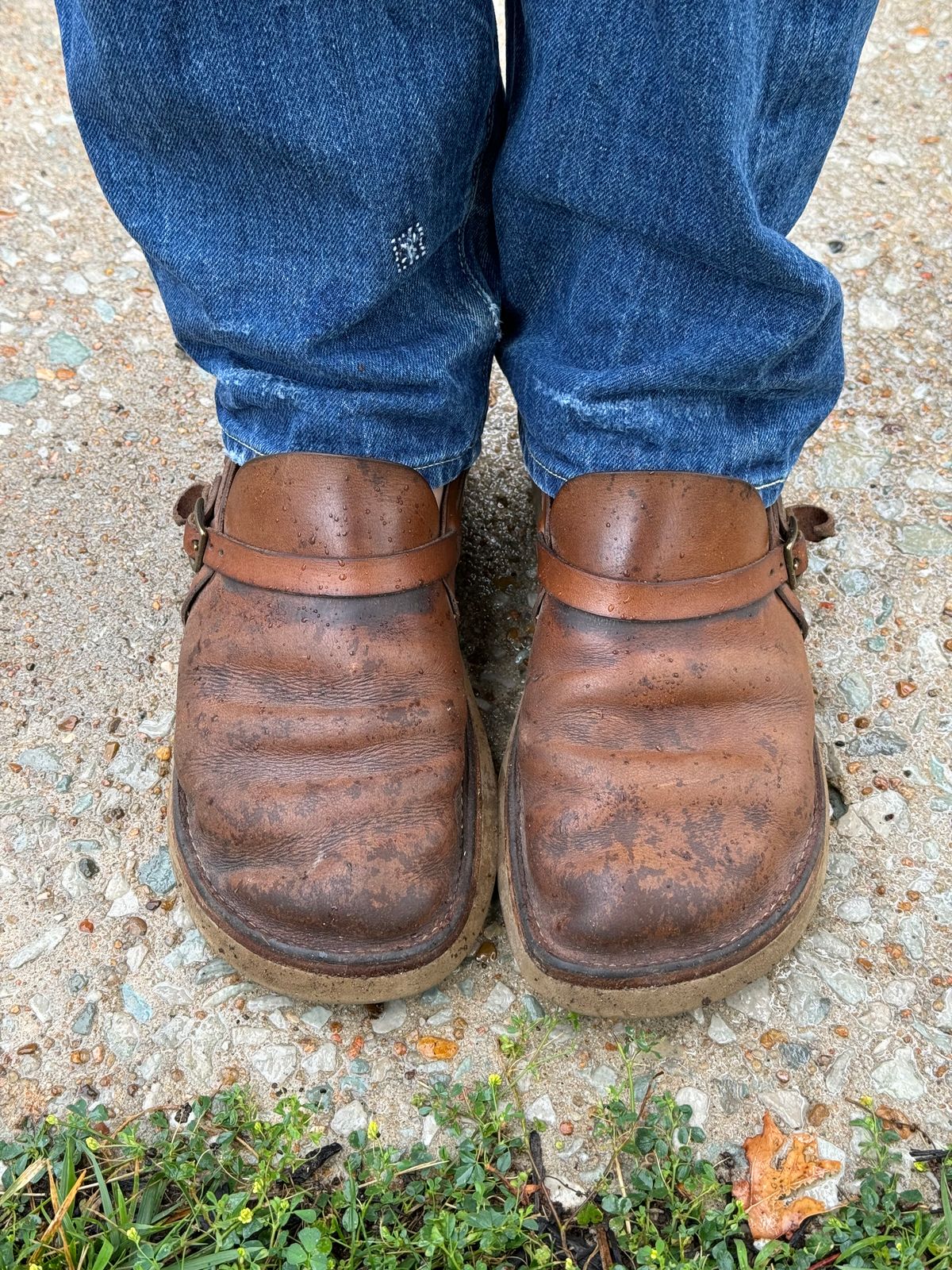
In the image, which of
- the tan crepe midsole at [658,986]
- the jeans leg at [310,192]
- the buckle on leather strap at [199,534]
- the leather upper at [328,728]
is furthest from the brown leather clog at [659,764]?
the buckle on leather strap at [199,534]

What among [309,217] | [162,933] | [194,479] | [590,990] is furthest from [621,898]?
[194,479]

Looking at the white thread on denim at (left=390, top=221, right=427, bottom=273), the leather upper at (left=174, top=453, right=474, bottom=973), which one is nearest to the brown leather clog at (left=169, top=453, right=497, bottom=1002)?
the leather upper at (left=174, top=453, right=474, bottom=973)

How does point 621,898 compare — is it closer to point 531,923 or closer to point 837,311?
point 531,923

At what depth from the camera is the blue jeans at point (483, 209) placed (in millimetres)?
841

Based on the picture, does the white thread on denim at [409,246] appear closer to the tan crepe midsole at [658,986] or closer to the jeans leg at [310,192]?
the jeans leg at [310,192]

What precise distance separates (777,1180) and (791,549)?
69 centimetres

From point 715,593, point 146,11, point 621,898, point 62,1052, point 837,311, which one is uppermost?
point 146,11

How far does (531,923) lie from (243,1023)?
1.16ft

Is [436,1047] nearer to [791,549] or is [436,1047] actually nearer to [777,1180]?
[777,1180]

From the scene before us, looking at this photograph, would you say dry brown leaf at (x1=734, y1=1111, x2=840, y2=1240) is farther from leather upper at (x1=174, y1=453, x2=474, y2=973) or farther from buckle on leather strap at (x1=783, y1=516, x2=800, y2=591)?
buckle on leather strap at (x1=783, y1=516, x2=800, y2=591)

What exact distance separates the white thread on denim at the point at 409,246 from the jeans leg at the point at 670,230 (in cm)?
9

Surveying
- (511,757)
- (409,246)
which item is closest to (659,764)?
(511,757)

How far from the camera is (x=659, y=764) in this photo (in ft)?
3.59

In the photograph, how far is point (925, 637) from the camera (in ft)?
4.92
